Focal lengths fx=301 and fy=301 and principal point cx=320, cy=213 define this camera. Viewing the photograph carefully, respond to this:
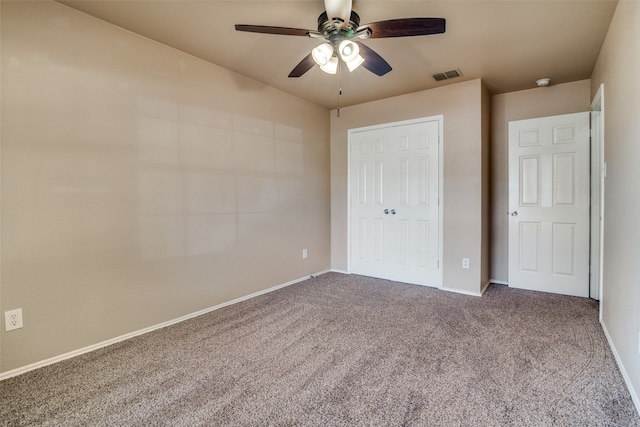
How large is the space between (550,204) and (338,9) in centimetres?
319

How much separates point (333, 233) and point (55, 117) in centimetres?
328

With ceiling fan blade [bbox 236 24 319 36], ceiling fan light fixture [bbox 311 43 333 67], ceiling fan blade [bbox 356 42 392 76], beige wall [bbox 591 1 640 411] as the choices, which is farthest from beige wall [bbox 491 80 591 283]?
ceiling fan blade [bbox 236 24 319 36]

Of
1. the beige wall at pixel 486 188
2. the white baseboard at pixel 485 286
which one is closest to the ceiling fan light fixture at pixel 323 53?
the beige wall at pixel 486 188

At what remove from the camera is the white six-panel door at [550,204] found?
3.25 meters

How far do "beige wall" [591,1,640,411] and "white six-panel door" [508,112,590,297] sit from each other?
0.99 metres

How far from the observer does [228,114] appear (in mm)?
3029

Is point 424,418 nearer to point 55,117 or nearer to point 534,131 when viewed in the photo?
point 55,117

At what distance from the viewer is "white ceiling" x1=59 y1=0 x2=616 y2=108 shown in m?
2.03

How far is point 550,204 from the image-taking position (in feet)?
11.1

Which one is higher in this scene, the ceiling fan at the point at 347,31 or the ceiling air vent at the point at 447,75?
the ceiling air vent at the point at 447,75

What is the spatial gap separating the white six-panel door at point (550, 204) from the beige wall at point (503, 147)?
0.31 ft

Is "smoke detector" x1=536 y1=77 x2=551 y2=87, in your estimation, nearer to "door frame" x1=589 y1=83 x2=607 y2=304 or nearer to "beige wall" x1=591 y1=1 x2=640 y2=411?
"door frame" x1=589 y1=83 x2=607 y2=304

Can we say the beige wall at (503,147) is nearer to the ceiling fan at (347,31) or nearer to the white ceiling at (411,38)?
the white ceiling at (411,38)

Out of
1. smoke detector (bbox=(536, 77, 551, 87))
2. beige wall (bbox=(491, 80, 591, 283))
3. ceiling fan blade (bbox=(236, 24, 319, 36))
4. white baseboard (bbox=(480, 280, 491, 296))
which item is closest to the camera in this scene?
ceiling fan blade (bbox=(236, 24, 319, 36))
